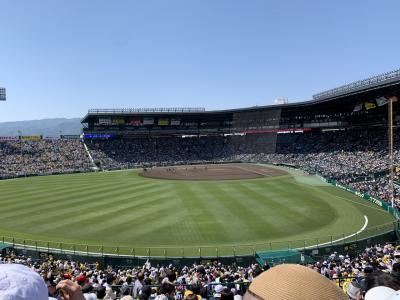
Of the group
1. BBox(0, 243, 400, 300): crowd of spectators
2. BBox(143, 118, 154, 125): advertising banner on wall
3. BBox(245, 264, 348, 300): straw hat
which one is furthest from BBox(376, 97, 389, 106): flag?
BBox(245, 264, 348, 300): straw hat

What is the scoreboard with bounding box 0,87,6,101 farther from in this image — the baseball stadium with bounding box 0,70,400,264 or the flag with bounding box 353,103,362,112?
the flag with bounding box 353,103,362,112

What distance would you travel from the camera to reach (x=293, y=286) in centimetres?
195

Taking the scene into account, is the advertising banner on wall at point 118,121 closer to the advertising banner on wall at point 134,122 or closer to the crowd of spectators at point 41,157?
the advertising banner on wall at point 134,122

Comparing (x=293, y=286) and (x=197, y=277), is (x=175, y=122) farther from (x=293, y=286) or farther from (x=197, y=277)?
(x=293, y=286)

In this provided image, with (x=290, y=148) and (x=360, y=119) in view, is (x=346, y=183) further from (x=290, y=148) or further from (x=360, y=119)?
(x=290, y=148)

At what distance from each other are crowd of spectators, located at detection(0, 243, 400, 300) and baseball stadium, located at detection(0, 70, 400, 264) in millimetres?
3218

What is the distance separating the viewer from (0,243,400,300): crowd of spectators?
7277mm

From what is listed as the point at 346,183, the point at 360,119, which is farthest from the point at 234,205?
the point at 360,119

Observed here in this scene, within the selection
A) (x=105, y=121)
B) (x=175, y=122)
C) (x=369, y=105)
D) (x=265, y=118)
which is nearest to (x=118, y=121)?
(x=105, y=121)

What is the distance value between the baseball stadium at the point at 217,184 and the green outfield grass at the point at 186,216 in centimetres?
13

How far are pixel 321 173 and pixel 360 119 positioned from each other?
27999 mm

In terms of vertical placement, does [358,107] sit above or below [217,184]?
above

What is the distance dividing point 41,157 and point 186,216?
7138cm

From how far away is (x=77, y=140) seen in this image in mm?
111625
